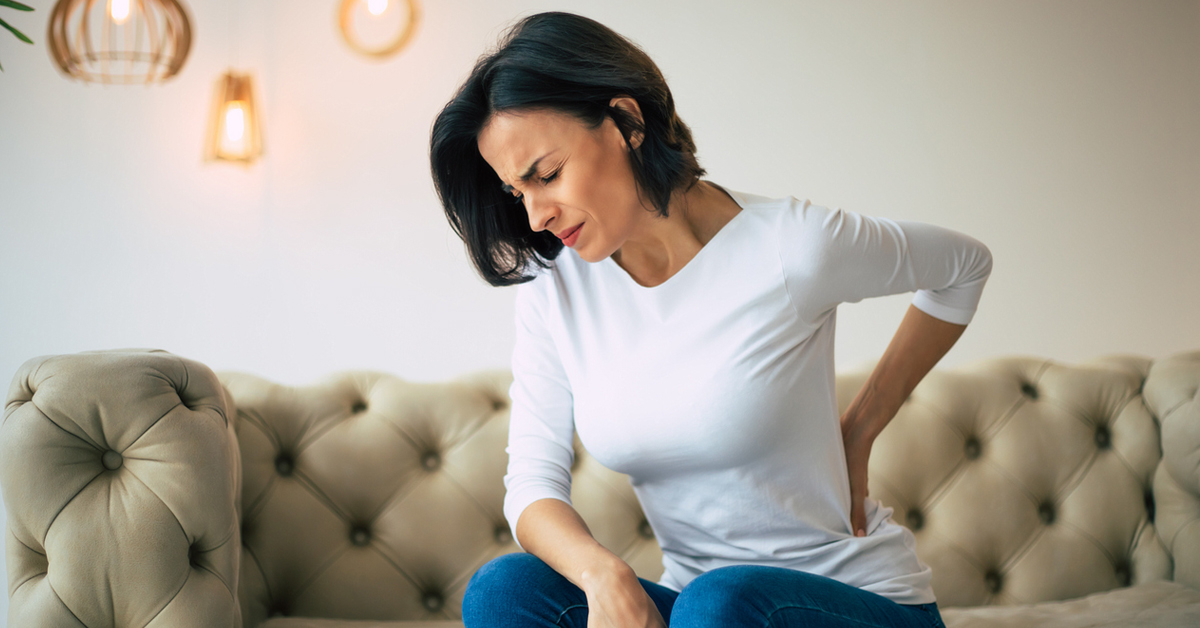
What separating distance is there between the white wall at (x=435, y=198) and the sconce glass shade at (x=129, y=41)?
48mm

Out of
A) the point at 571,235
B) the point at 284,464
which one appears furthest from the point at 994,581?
the point at 284,464

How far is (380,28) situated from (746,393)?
1.20 m

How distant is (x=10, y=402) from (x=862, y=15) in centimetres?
168

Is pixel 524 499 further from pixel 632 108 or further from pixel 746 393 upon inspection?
pixel 632 108

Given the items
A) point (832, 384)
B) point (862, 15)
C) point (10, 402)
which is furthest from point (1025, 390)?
point (10, 402)

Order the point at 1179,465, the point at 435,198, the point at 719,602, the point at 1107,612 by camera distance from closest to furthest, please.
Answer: the point at 719,602, the point at 1107,612, the point at 1179,465, the point at 435,198

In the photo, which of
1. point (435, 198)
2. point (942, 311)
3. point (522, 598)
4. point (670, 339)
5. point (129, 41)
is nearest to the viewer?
point (522, 598)

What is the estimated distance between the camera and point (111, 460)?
39.4 inches

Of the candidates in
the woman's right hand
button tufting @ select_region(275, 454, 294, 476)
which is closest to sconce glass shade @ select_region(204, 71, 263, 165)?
button tufting @ select_region(275, 454, 294, 476)

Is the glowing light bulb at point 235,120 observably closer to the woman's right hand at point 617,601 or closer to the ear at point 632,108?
the ear at point 632,108

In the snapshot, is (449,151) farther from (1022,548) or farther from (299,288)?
(1022,548)

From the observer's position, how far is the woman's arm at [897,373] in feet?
3.61

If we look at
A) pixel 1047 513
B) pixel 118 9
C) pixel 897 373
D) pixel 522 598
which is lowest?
pixel 1047 513

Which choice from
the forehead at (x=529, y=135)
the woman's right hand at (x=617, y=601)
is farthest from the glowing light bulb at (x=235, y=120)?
the woman's right hand at (x=617, y=601)
